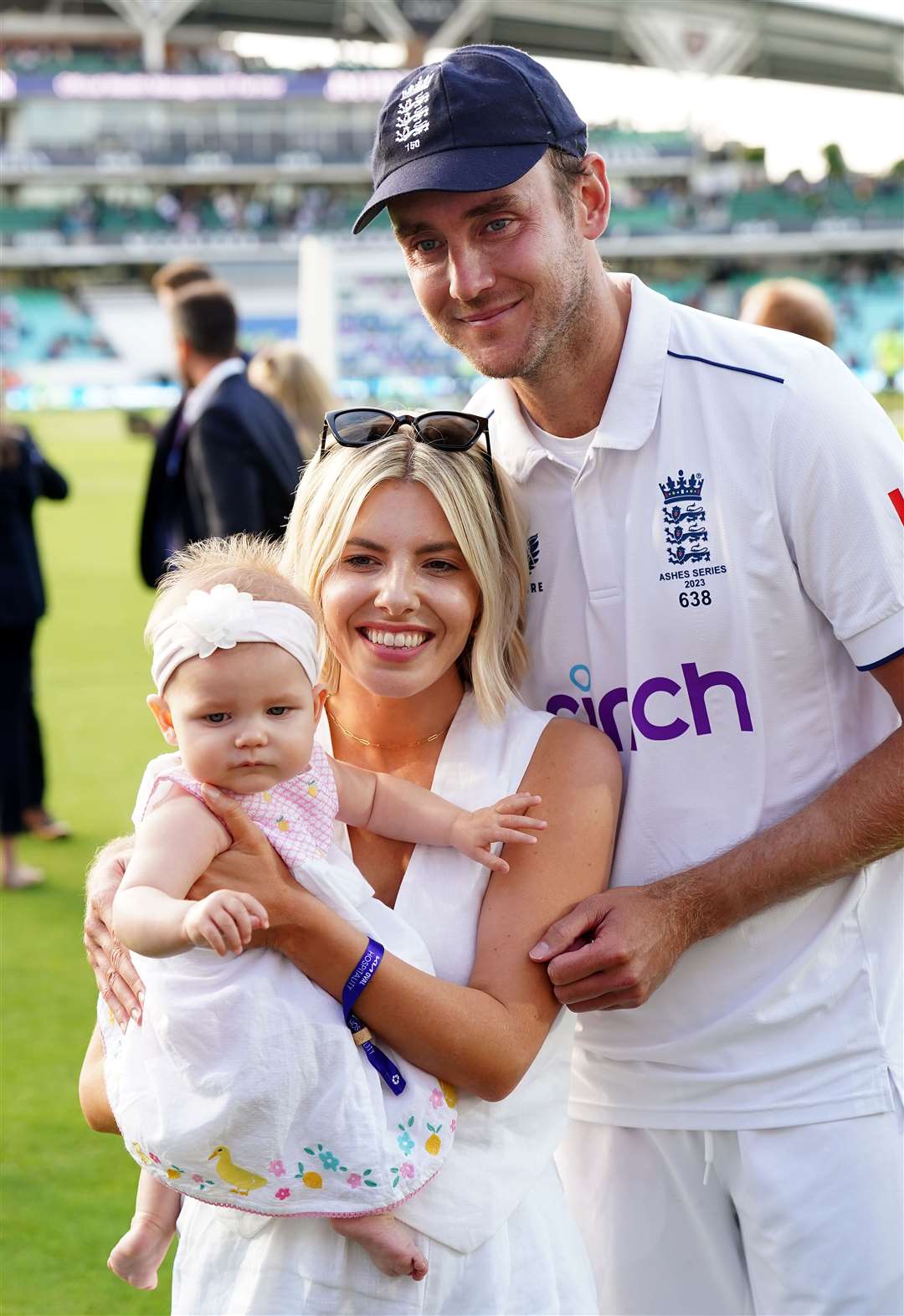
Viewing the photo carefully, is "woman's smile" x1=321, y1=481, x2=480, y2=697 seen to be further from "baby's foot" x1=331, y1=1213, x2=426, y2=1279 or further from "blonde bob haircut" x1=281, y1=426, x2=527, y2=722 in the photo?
"baby's foot" x1=331, y1=1213, x2=426, y2=1279

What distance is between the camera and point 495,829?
2.24 meters

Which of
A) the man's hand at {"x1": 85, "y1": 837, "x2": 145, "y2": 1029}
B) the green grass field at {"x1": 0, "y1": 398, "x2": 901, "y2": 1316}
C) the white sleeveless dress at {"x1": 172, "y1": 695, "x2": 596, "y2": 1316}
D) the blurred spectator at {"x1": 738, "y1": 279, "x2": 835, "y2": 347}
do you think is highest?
the blurred spectator at {"x1": 738, "y1": 279, "x2": 835, "y2": 347}

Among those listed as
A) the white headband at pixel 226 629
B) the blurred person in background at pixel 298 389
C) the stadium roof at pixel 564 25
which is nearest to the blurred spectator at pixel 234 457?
the blurred person in background at pixel 298 389

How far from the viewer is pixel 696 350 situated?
2.51 m

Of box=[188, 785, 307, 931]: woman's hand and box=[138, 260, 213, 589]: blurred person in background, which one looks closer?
box=[188, 785, 307, 931]: woman's hand

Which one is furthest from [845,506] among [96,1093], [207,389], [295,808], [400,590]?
[207,389]

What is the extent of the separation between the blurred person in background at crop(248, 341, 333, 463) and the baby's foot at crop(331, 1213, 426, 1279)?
20.6ft

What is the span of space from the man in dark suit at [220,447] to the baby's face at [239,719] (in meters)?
3.62

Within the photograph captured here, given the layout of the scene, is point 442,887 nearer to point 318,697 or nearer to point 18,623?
point 318,697

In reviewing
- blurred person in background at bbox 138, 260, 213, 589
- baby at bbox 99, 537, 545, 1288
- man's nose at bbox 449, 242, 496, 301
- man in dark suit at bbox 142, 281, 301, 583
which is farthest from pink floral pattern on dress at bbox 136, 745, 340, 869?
blurred person in background at bbox 138, 260, 213, 589

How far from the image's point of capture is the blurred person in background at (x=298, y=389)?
8.10m

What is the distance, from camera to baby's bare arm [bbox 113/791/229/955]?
1964 mm

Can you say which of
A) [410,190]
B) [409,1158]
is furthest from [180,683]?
[410,190]

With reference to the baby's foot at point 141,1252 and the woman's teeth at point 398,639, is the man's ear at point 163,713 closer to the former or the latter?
the woman's teeth at point 398,639
